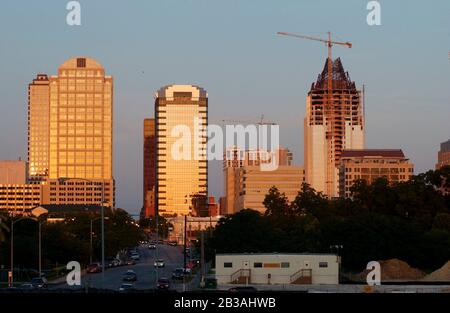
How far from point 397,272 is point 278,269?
21031 mm

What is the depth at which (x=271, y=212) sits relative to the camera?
198 meters

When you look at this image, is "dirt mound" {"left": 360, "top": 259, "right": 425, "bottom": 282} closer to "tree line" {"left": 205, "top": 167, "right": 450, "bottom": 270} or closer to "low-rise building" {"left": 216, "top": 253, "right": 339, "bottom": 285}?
"tree line" {"left": 205, "top": 167, "right": 450, "bottom": 270}

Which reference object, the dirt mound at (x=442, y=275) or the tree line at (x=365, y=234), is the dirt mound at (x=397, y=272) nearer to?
the dirt mound at (x=442, y=275)

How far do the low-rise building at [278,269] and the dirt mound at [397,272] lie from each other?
1421cm

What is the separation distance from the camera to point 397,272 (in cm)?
10669

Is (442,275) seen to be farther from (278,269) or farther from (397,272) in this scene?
(278,269)

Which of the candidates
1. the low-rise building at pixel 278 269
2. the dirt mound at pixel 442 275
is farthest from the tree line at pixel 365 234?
the low-rise building at pixel 278 269

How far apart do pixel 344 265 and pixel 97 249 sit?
4840cm

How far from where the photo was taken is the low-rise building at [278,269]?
8975 centimetres

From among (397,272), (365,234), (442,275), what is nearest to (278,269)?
(442,275)

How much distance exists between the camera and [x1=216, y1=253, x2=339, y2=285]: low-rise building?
89750 mm
